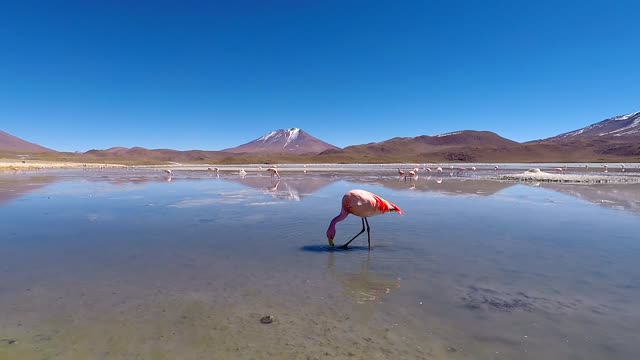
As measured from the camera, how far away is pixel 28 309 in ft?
17.6

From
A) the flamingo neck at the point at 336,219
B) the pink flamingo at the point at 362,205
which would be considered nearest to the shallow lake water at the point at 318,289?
the flamingo neck at the point at 336,219

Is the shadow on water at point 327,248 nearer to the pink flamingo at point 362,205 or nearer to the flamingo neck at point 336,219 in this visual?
the pink flamingo at point 362,205

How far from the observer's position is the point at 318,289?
6.28 m

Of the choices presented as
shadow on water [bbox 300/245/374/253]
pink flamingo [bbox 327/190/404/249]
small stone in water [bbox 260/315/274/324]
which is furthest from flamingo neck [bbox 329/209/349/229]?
small stone in water [bbox 260/315/274/324]

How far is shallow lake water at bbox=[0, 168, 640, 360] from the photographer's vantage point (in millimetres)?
4453

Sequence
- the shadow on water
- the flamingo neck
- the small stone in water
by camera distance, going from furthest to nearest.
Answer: the flamingo neck → the shadow on water → the small stone in water

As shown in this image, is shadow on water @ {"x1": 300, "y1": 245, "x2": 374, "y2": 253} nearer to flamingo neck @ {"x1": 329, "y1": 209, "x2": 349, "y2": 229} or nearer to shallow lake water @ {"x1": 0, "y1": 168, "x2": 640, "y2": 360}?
shallow lake water @ {"x1": 0, "y1": 168, "x2": 640, "y2": 360}

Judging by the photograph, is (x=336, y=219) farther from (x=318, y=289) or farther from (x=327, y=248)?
(x=318, y=289)

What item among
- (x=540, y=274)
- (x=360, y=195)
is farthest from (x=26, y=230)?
(x=540, y=274)

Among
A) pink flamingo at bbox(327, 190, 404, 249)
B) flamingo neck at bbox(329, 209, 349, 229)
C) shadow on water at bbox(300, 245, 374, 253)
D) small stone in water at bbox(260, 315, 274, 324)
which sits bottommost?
small stone in water at bbox(260, 315, 274, 324)

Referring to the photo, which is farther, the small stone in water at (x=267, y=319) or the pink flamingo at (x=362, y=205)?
the pink flamingo at (x=362, y=205)

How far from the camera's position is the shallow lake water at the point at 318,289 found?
4.45 meters

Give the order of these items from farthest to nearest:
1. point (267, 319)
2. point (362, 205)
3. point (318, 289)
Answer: point (362, 205) → point (318, 289) → point (267, 319)

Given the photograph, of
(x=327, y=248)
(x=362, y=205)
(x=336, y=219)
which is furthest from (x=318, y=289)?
(x=362, y=205)
